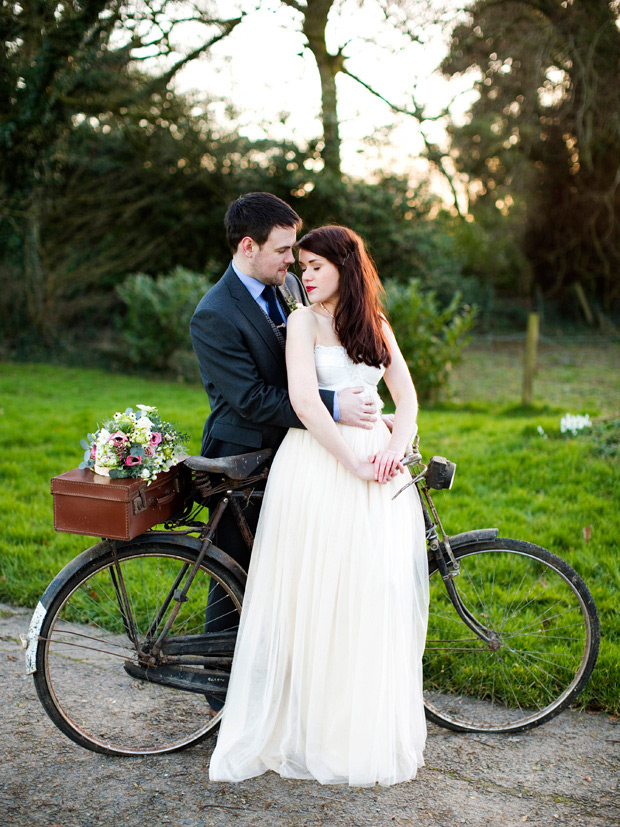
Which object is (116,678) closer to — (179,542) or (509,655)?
(179,542)

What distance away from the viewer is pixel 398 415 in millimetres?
2787

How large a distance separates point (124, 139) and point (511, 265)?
1198 centimetres

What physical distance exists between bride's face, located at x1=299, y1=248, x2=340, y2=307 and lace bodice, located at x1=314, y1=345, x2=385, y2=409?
20cm

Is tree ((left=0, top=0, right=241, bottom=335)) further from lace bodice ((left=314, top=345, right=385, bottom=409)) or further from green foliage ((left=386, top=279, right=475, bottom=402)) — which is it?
lace bodice ((left=314, top=345, right=385, bottom=409))

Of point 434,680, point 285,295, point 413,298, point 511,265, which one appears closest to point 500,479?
point 434,680

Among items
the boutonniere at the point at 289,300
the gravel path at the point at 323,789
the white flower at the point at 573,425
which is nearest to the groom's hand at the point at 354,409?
the boutonniere at the point at 289,300

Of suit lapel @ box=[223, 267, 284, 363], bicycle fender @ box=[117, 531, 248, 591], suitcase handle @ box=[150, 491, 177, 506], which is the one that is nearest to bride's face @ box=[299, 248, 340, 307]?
suit lapel @ box=[223, 267, 284, 363]

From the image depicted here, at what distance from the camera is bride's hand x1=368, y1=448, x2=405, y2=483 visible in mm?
2607

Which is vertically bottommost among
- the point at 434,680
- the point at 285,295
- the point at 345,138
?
the point at 434,680

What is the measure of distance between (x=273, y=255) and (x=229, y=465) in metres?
0.85

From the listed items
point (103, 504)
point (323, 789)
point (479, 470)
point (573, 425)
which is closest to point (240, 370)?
point (103, 504)

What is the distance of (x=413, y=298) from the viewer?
32.1ft

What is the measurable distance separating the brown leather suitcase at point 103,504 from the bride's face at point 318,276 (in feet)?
3.03

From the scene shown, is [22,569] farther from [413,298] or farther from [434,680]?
[413,298]
